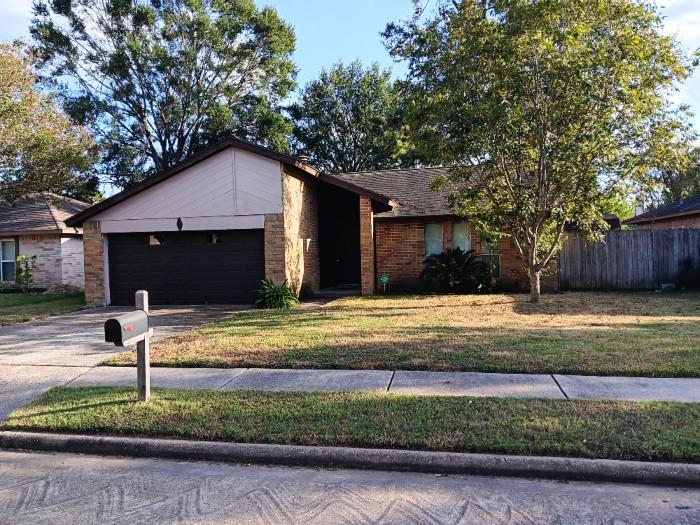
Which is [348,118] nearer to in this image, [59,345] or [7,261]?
[7,261]

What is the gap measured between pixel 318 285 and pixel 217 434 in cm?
1325

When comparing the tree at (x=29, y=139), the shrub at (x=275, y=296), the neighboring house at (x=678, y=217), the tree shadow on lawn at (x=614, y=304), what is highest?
the tree at (x=29, y=139)

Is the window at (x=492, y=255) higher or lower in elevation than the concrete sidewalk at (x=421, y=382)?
higher

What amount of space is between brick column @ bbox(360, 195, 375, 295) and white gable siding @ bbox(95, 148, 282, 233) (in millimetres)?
2677

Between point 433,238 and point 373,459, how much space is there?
13995 mm

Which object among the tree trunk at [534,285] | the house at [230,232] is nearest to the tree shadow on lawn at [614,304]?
the tree trunk at [534,285]

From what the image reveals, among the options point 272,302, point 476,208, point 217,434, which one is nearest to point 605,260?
point 476,208

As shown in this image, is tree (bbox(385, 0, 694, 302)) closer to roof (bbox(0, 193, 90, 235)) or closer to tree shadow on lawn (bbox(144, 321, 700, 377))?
tree shadow on lawn (bbox(144, 321, 700, 377))

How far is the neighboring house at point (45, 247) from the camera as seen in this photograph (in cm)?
2078

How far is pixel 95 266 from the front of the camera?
15.7 m

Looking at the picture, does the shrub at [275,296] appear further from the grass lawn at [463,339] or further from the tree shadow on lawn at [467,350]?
the tree shadow on lawn at [467,350]

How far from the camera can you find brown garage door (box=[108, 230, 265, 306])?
49.7 ft

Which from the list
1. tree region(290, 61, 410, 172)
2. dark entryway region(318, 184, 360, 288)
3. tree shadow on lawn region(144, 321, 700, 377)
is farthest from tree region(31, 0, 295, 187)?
tree shadow on lawn region(144, 321, 700, 377)

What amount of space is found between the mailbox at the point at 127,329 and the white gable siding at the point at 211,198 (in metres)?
9.13
